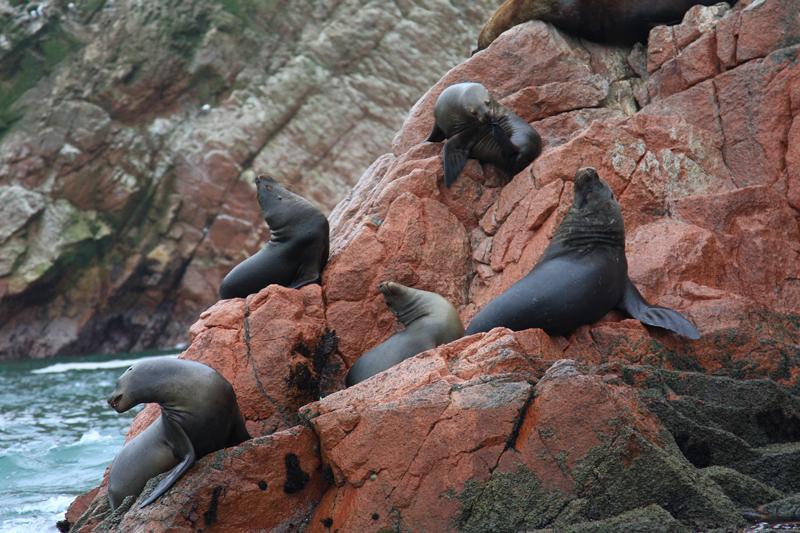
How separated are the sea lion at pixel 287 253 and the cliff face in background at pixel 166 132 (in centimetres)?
1527

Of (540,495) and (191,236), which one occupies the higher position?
(540,495)

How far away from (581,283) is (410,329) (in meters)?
1.32

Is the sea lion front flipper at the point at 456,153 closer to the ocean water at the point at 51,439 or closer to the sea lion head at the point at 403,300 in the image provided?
the sea lion head at the point at 403,300

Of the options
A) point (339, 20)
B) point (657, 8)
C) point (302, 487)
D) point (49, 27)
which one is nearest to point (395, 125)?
point (339, 20)

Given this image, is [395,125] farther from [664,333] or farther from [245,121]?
[664,333]

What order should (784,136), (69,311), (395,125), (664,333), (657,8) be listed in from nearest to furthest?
(664,333) → (784,136) → (657,8) → (69,311) → (395,125)

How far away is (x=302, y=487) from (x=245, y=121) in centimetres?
2172

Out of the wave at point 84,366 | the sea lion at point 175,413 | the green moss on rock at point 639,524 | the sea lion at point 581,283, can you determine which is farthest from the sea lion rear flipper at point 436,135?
the wave at point 84,366

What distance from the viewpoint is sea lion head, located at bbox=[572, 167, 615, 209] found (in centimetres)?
634

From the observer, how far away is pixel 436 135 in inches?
330

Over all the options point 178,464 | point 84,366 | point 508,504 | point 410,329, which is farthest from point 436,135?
point 84,366

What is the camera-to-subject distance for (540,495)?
→ 4.45 meters

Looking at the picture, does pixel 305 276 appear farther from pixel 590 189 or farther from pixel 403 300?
pixel 590 189

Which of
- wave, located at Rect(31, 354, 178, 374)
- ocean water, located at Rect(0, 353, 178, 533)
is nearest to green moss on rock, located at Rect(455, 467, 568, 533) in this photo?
ocean water, located at Rect(0, 353, 178, 533)
